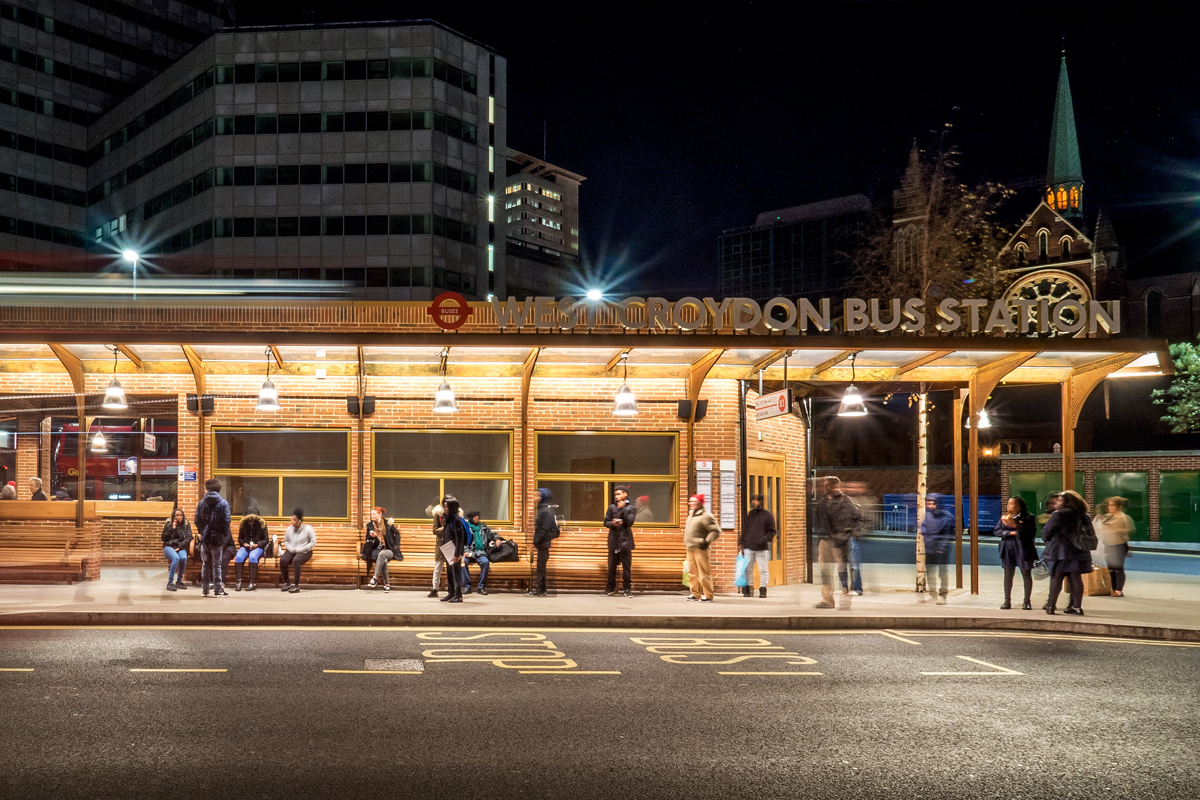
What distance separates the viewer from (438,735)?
22.6ft

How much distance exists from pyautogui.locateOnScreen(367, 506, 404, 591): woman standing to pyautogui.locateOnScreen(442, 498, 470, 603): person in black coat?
5.24 feet

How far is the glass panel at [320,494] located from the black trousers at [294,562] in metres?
1.25

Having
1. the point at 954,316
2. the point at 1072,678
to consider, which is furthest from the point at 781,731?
the point at 954,316

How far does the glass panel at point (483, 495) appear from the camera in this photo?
17.3 meters

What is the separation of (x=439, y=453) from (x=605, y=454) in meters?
2.88

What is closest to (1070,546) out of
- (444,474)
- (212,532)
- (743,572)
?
(743,572)

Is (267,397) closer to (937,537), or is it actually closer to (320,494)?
(320,494)

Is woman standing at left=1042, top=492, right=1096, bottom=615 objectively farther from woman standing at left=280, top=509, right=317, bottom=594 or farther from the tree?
the tree

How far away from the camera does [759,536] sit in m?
15.6

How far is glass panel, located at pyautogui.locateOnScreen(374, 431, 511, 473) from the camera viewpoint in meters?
17.2

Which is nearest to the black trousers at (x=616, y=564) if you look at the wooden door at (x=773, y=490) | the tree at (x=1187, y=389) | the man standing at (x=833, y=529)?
the wooden door at (x=773, y=490)

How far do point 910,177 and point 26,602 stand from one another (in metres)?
30.2

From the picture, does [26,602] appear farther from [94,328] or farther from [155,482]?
[155,482]

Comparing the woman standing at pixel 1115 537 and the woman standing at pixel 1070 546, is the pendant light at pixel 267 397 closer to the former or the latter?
the woman standing at pixel 1070 546
